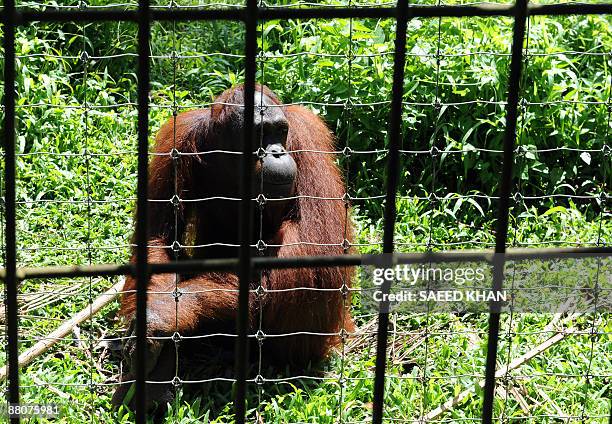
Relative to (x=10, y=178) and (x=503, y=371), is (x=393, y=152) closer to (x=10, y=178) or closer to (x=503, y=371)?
(x=10, y=178)

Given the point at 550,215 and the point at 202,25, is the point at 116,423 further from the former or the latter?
the point at 202,25

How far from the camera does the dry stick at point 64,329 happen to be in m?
3.33

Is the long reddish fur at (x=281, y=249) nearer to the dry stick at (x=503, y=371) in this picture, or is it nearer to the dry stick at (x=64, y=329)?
the dry stick at (x=64, y=329)

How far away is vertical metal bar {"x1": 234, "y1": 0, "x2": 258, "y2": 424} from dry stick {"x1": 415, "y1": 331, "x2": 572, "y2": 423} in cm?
186

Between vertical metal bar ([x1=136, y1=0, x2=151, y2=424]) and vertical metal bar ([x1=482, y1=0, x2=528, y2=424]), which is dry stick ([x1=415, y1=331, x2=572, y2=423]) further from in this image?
vertical metal bar ([x1=136, y1=0, x2=151, y2=424])

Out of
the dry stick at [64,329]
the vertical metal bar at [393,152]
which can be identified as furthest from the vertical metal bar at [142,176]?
the dry stick at [64,329]

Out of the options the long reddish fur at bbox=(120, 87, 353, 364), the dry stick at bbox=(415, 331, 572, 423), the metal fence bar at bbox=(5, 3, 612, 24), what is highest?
the metal fence bar at bbox=(5, 3, 612, 24)

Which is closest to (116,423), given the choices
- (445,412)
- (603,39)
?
(445,412)

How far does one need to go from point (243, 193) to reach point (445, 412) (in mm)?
2075

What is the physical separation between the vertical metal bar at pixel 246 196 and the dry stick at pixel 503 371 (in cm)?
186

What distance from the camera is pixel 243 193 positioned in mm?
1328

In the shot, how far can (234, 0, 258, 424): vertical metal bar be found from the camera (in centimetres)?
126

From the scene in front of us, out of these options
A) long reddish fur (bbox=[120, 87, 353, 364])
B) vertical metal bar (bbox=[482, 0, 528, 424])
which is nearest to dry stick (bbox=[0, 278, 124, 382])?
long reddish fur (bbox=[120, 87, 353, 364])

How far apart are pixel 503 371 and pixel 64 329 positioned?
1589 mm
